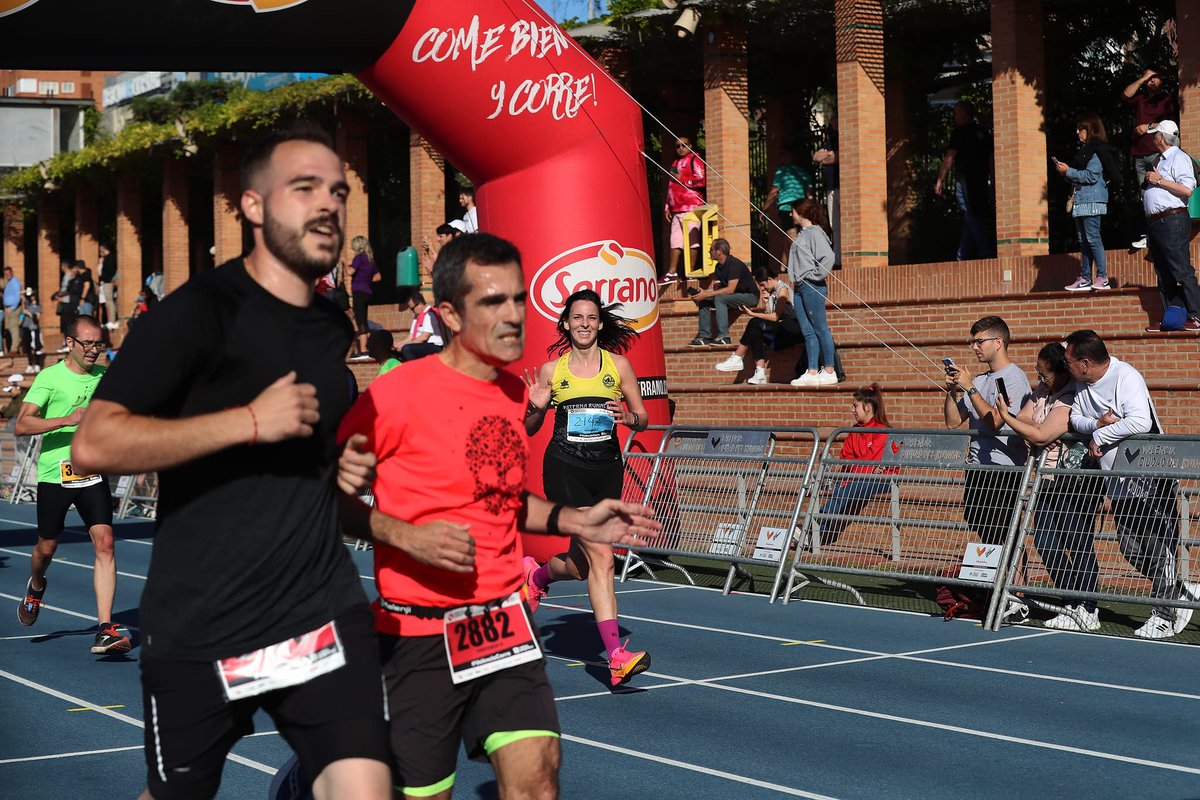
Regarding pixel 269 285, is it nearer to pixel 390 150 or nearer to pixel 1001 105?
pixel 1001 105

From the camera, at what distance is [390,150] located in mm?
32594

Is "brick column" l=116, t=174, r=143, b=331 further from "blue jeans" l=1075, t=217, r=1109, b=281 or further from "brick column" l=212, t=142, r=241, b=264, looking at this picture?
"blue jeans" l=1075, t=217, r=1109, b=281

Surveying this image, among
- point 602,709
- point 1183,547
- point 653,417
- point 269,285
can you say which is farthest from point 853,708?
point 653,417

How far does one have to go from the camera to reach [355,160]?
30.2 meters

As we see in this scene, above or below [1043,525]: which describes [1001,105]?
above

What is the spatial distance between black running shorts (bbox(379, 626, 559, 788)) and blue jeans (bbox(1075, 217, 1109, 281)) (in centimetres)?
1204

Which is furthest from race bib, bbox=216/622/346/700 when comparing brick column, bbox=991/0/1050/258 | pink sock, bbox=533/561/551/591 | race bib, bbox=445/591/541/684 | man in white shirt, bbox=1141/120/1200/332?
brick column, bbox=991/0/1050/258

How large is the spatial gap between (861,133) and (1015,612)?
10933mm

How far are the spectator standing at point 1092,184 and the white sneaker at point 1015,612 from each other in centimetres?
543

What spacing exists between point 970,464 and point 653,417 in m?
3.78

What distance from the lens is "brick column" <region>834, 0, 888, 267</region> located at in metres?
20.2

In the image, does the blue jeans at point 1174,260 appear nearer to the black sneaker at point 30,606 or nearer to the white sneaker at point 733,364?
the white sneaker at point 733,364

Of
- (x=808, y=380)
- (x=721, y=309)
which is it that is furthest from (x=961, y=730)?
(x=721, y=309)

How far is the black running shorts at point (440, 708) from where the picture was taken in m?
4.13
